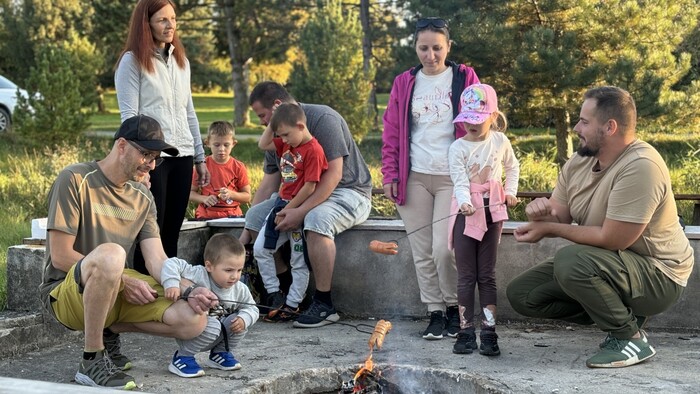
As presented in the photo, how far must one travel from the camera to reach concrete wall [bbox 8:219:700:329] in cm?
564

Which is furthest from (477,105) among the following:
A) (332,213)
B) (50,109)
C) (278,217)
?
(50,109)

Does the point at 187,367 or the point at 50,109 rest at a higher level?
the point at 50,109

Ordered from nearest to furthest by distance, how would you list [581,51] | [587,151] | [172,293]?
[172,293], [587,151], [581,51]

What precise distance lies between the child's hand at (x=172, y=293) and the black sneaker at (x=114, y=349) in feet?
1.52

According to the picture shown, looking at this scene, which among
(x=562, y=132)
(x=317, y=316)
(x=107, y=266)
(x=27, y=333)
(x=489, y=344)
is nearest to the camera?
(x=107, y=266)

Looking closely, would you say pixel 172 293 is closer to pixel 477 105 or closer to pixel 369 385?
pixel 369 385

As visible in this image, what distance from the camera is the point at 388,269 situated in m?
6.15

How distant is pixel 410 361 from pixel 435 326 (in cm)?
60

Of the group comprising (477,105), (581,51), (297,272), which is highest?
(581,51)

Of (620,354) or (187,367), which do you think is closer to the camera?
(187,367)

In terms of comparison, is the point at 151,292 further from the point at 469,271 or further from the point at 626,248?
the point at 626,248

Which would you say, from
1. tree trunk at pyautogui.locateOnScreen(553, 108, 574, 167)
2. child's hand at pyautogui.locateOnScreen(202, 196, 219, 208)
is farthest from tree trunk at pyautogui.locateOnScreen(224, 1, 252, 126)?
child's hand at pyautogui.locateOnScreen(202, 196, 219, 208)

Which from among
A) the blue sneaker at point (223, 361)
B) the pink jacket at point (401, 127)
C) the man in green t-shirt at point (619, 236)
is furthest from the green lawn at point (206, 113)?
the man in green t-shirt at point (619, 236)

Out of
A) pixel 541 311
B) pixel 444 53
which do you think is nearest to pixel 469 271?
pixel 541 311
